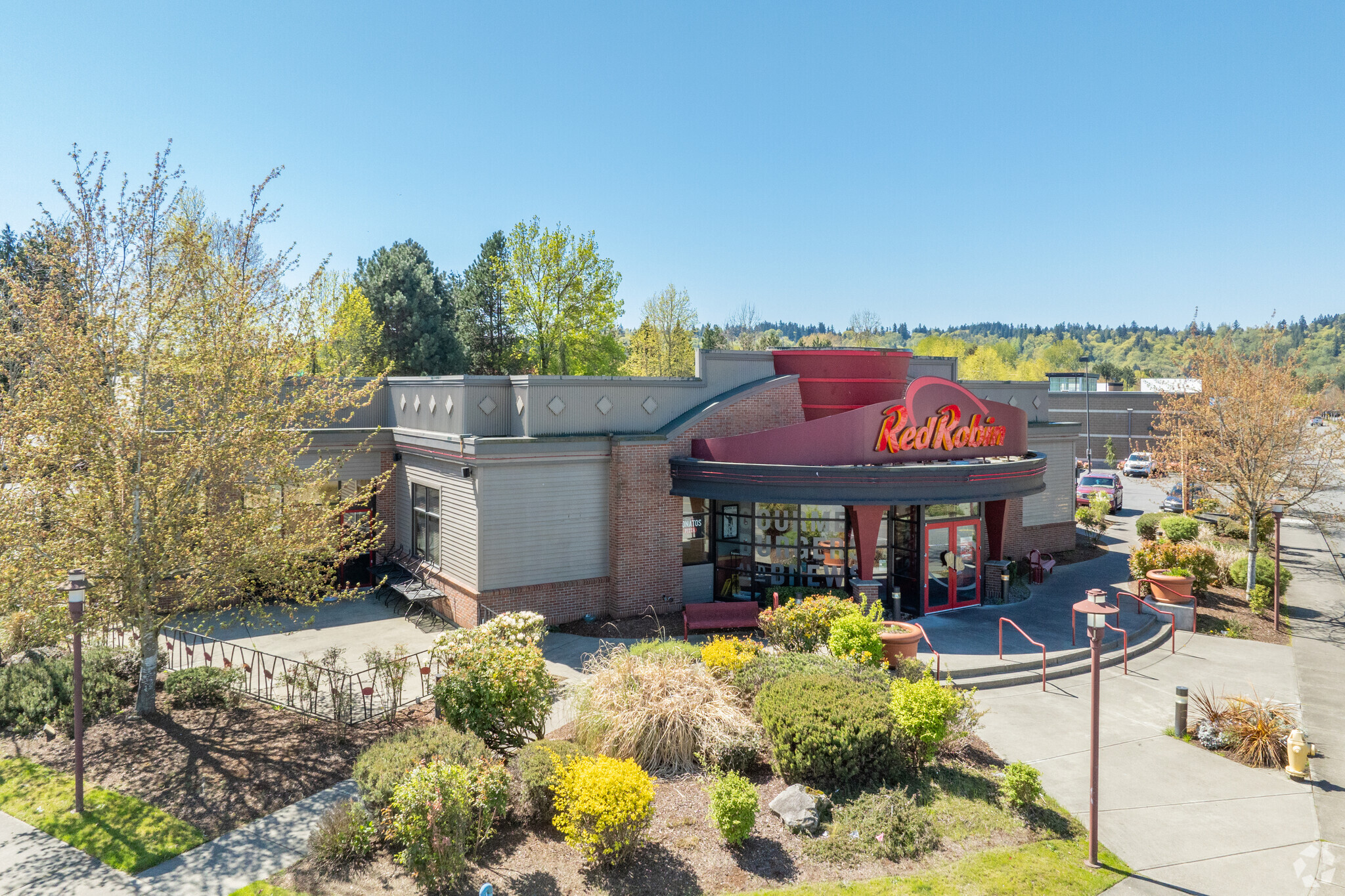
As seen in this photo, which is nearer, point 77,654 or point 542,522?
point 77,654

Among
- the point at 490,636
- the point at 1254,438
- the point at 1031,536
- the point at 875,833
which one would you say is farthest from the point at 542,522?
the point at 1254,438

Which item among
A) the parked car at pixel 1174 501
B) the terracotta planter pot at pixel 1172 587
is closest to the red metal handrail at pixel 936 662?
the terracotta planter pot at pixel 1172 587

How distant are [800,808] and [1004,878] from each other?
7.99 ft

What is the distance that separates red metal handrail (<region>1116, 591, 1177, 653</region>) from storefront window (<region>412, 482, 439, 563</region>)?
704 inches

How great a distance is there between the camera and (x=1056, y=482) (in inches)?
1063

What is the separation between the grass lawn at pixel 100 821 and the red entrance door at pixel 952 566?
53.2 ft

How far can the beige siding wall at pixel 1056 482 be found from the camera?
26.5 m

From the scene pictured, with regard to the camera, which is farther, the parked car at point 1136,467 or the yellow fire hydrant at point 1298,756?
the parked car at point 1136,467

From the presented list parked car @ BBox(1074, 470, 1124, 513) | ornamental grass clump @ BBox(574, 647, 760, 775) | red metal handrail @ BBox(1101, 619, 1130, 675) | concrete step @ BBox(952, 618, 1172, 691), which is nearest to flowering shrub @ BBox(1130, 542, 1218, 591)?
concrete step @ BBox(952, 618, 1172, 691)

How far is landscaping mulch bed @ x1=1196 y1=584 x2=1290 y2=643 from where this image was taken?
18531mm

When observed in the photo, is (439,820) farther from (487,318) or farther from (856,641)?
(487,318)

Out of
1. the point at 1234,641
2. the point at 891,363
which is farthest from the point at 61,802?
the point at 1234,641

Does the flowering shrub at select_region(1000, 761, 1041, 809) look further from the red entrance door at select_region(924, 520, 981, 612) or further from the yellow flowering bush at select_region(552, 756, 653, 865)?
the red entrance door at select_region(924, 520, 981, 612)

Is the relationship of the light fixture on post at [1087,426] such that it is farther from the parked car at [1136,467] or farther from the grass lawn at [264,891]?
the grass lawn at [264,891]
